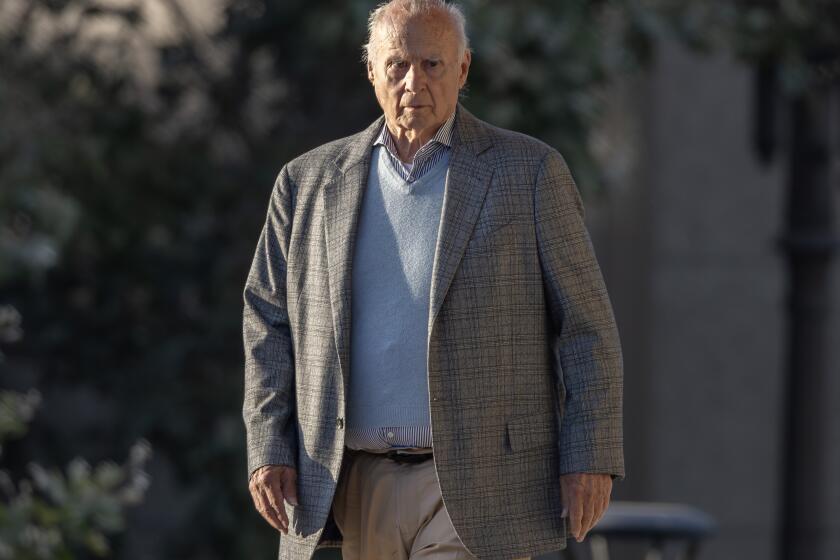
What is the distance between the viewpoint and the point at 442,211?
344cm

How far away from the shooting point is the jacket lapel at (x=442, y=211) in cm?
340

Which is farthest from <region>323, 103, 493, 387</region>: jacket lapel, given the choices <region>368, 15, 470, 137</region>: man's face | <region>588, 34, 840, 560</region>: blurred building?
<region>588, 34, 840, 560</region>: blurred building

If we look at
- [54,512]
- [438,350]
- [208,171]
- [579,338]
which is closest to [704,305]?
[208,171]

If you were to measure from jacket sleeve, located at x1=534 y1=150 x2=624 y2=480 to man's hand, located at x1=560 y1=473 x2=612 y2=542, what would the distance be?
22 mm

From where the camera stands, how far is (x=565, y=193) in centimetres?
351

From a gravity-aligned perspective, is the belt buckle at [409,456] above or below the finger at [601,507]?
above

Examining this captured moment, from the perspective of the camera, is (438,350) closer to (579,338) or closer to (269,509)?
(579,338)

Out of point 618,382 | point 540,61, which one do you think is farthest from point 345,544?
point 540,61

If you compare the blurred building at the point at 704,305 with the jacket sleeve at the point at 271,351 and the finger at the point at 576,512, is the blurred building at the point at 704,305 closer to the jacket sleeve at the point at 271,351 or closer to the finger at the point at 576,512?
the jacket sleeve at the point at 271,351

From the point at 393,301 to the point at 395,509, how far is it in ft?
1.42

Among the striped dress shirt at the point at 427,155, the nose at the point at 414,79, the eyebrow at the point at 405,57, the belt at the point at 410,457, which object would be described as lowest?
the belt at the point at 410,457

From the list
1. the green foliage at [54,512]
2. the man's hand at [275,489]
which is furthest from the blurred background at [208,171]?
the man's hand at [275,489]

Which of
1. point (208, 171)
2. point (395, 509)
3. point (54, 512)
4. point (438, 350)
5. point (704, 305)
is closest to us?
point (438, 350)

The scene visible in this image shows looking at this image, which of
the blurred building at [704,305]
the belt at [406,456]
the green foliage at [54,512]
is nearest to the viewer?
the belt at [406,456]
